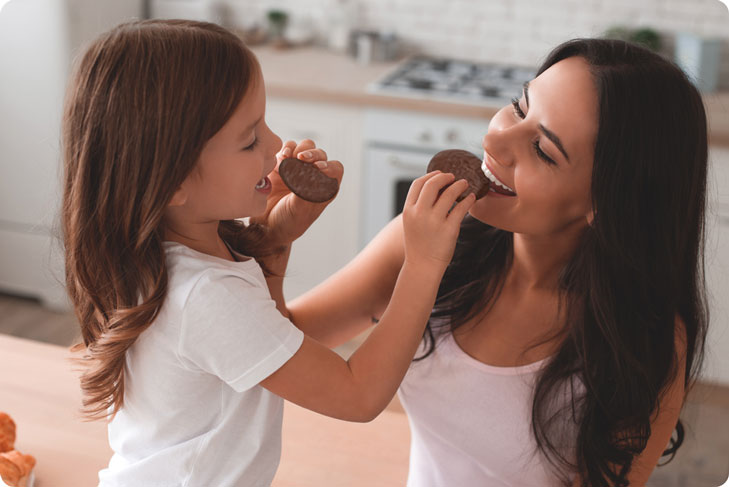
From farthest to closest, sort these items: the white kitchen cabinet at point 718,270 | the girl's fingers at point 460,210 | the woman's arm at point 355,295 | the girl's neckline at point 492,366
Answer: the white kitchen cabinet at point 718,270, the woman's arm at point 355,295, the girl's neckline at point 492,366, the girl's fingers at point 460,210

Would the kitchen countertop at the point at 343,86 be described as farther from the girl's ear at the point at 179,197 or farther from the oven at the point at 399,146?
the girl's ear at the point at 179,197

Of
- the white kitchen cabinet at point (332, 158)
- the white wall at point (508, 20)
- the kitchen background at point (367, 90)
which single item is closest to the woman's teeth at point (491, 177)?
the kitchen background at point (367, 90)

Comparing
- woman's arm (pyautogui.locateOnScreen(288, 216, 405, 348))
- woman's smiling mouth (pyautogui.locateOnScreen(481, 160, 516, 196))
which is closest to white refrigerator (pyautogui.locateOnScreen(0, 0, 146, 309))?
woman's arm (pyautogui.locateOnScreen(288, 216, 405, 348))

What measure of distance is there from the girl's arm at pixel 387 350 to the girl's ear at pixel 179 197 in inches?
9.4

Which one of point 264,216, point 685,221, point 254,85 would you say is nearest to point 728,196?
point 685,221

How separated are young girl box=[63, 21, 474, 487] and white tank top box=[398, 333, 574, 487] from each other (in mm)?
302

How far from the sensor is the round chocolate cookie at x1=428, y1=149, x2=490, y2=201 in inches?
49.1

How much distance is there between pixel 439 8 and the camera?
384cm

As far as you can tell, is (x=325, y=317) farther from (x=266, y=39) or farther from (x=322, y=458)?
(x=266, y=39)

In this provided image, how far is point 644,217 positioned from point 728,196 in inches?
76.5

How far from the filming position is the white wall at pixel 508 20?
3.56 metres

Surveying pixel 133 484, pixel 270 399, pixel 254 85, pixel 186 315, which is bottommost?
pixel 133 484

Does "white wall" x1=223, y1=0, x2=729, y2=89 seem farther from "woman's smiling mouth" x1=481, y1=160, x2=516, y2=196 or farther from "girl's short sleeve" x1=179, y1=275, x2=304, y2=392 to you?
"girl's short sleeve" x1=179, y1=275, x2=304, y2=392

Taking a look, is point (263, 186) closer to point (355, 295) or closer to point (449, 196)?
point (449, 196)
